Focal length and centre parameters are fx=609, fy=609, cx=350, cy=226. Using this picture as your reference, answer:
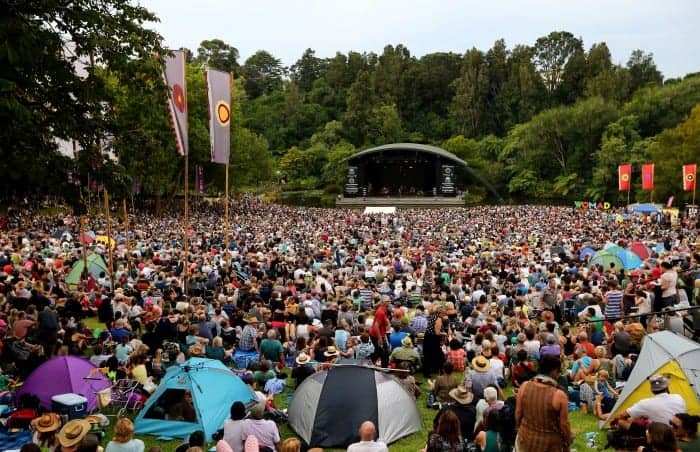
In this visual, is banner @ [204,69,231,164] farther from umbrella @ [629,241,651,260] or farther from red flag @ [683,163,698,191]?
red flag @ [683,163,698,191]

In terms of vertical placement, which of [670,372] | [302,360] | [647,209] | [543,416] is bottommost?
[302,360]

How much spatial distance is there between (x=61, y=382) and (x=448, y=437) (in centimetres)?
490

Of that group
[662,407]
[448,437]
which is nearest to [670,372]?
[662,407]

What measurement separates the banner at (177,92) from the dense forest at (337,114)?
457 millimetres

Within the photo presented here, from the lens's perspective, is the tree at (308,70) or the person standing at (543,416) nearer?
the person standing at (543,416)

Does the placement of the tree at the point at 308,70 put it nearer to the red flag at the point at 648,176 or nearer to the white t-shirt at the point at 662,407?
the red flag at the point at 648,176

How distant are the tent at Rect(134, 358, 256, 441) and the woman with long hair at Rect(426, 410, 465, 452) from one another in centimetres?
285

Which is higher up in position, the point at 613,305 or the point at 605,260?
the point at 605,260

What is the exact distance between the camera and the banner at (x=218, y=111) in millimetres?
13609

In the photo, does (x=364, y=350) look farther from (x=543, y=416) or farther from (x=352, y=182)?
(x=352, y=182)

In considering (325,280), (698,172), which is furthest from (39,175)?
(698,172)

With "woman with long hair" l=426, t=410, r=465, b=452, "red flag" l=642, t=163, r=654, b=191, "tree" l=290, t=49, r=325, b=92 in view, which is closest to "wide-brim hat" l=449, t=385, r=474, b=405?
"woman with long hair" l=426, t=410, r=465, b=452

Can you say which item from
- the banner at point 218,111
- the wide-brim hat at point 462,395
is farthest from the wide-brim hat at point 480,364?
the banner at point 218,111

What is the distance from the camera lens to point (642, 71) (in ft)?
222
